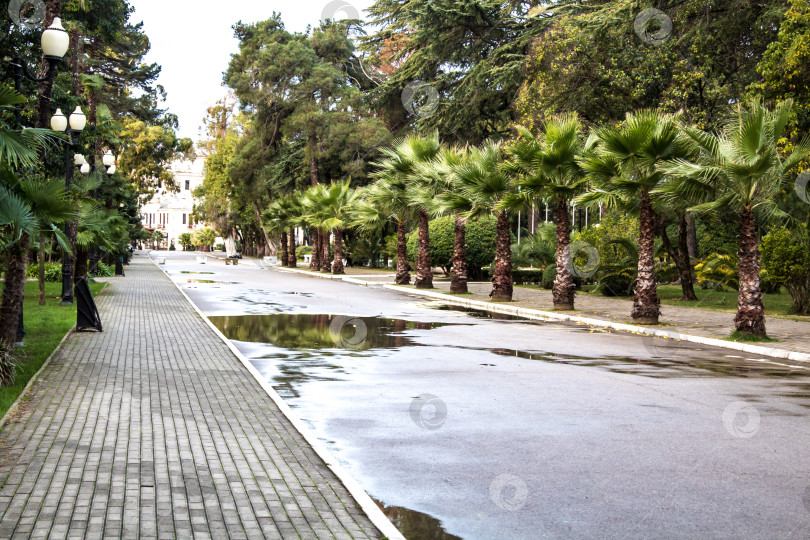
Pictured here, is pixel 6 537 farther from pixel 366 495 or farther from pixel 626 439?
pixel 626 439

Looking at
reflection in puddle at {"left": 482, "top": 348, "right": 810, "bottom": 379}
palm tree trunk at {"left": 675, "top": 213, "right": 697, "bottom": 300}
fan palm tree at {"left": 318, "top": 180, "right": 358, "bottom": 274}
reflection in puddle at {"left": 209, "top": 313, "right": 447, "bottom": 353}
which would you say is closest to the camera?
reflection in puddle at {"left": 482, "top": 348, "right": 810, "bottom": 379}

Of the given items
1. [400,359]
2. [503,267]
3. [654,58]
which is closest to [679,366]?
[400,359]

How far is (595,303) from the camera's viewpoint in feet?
86.9

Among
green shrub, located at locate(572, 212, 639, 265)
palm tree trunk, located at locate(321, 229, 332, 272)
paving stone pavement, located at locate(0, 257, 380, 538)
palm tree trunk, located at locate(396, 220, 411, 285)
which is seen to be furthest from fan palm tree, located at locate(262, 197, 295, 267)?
paving stone pavement, located at locate(0, 257, 380, 538)

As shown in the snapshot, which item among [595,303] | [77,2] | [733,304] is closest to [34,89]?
[77,2]

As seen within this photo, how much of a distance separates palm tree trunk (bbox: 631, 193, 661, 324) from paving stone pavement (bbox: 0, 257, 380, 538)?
37.5ft

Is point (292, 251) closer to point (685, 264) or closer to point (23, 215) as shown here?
point (685, 264)

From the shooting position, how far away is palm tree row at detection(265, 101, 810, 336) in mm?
16172

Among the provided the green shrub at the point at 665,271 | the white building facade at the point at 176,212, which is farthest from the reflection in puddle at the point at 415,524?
the white building facade at the point at 176,212

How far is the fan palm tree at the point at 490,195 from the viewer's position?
25.4 meters

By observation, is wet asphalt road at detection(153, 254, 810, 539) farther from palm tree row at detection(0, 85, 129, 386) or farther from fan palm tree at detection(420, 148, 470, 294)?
fan palm tree at detection(420, 148, 470, 294)

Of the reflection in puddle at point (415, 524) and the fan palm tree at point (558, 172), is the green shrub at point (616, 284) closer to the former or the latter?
the fan palm tree at point (558, 172)

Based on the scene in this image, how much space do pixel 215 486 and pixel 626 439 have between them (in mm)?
3858

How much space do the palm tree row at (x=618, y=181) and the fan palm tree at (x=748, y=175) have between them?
0.02 meters
